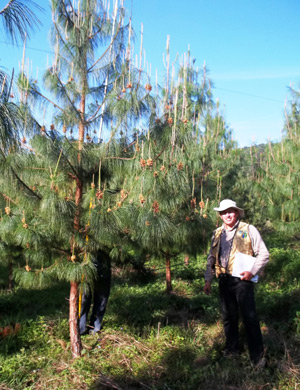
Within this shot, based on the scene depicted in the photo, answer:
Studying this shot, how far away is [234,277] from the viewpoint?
3.22 metres

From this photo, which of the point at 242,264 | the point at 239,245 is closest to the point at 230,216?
the point at 239,245

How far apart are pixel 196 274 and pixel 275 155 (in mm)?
3301

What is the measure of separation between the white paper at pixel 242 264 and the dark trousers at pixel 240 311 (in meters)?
0.08

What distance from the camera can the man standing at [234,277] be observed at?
3096mm

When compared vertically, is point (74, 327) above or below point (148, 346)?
above

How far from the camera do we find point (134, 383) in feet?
10.2

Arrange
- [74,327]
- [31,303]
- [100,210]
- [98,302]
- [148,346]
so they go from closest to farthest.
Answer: [100,210]
[74,327]
[148,346]
[98,302]
[31,303]

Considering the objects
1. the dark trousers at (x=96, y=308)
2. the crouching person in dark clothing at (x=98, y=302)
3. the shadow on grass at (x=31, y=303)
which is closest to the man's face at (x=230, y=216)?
the crouching person in dark clothing at (x=98, y=302)

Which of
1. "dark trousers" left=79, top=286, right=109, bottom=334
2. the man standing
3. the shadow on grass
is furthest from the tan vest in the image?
the shadow on grass

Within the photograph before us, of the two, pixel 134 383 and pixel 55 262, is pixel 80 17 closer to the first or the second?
pixel 55 262

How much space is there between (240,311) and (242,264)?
0.43 m

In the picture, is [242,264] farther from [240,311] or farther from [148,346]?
[148,346]

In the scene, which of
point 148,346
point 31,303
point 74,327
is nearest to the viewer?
point 74,327

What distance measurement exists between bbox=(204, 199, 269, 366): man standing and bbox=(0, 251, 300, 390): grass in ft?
0.70
